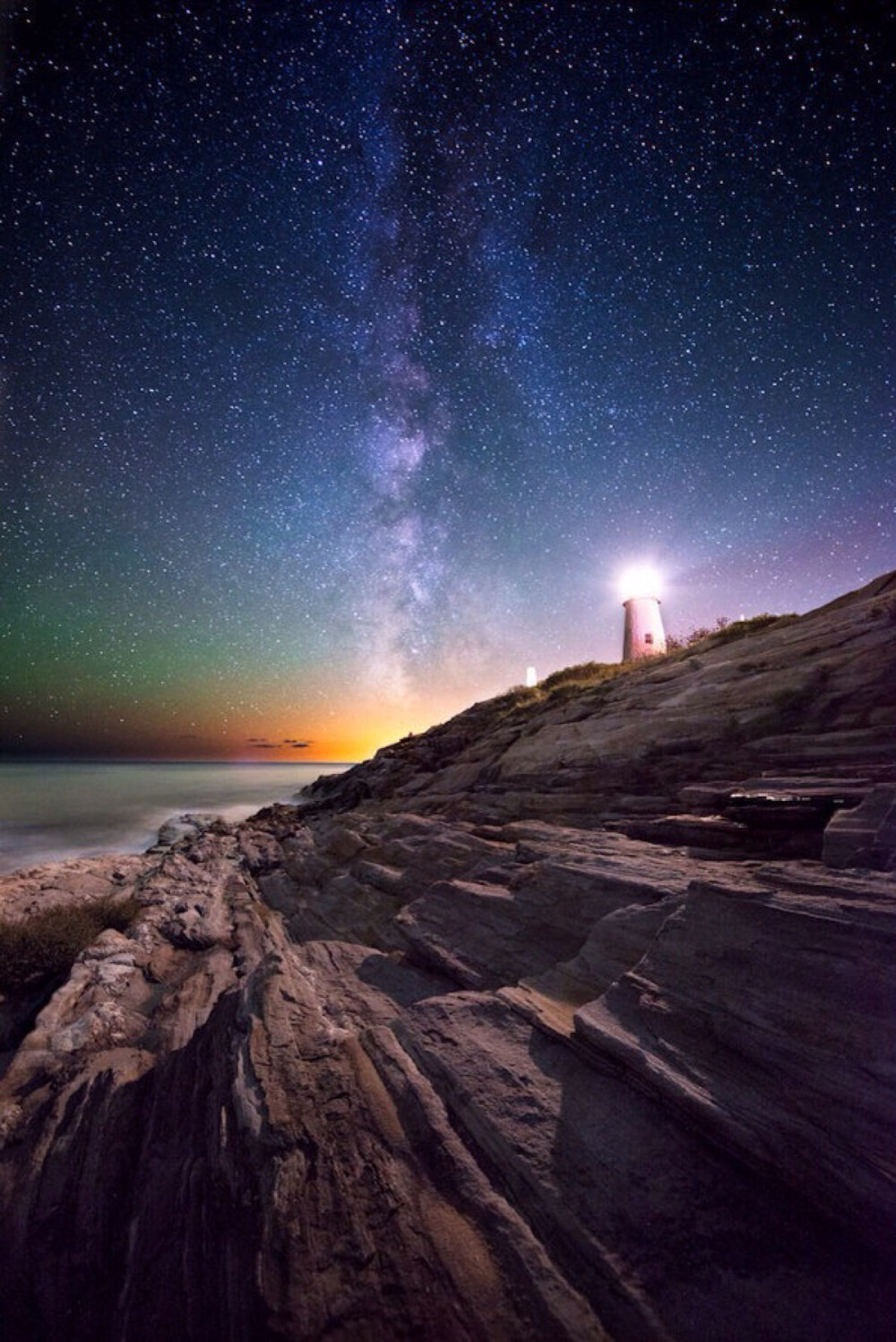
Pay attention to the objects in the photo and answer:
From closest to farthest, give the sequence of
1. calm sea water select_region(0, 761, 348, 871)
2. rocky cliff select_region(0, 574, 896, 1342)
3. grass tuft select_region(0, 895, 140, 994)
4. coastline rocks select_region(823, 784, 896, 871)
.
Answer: rocky cliff select_region(0, 574, 896, 1342) → coastline rocks select_region(823, 784, 896, 871) → grass tuft select_region(0, 895, 140, 994) → calm sea water select_region(0, 761, 348, 871)

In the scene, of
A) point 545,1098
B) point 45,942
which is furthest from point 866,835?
point 45,942

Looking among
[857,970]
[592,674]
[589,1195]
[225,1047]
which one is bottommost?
[225,1047]

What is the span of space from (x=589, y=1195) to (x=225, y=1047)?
5.93 m

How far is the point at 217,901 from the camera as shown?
18141 millimetres

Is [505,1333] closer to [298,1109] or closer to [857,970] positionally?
[298,1109]

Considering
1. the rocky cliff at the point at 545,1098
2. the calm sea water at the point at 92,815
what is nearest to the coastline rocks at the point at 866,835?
the rocky cliff at the point at 545,1098

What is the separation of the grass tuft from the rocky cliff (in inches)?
21.4

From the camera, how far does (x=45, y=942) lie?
1279 centimetres

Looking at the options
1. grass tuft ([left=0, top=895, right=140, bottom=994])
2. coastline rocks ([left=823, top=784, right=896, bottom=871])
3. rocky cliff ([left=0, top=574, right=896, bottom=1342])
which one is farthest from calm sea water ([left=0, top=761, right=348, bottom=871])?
coastline rocks ([left=823, top=784, right=896, bottom=871])

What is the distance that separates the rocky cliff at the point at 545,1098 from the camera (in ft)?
12.1

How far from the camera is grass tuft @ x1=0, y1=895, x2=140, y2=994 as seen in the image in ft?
39.7

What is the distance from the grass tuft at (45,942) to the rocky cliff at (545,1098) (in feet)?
1.78

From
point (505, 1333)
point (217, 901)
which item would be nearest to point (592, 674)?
point (217, 901)

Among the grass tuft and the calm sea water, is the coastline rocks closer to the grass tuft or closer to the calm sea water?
the grass tuft
